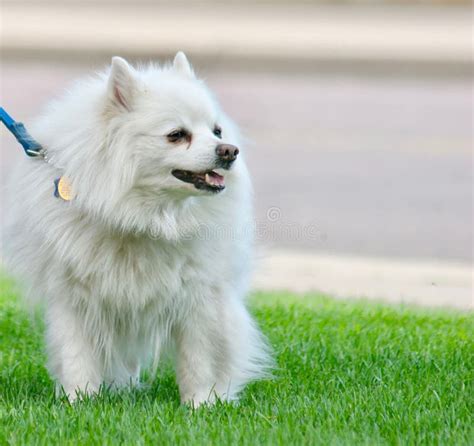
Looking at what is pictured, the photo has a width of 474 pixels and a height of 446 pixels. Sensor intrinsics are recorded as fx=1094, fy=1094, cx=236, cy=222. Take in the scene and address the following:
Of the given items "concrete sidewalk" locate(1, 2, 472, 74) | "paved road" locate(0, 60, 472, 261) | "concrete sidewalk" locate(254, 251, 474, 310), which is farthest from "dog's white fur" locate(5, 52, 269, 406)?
"concrete sidewalk" locate(1, 2, 472, 74)

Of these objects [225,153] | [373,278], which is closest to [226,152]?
[225,153]

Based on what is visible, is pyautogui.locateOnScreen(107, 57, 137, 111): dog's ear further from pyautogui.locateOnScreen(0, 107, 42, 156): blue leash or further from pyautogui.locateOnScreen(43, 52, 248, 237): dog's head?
pyautogui.locateOnScreen(0, 107, 42, 156): blue leash

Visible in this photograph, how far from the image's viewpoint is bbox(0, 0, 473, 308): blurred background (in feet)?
32.1

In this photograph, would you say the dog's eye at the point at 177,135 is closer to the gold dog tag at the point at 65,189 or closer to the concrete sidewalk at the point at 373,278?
the gold dog tag at the point at 65,189

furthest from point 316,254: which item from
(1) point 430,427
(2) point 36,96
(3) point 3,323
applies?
(2) point 36,96

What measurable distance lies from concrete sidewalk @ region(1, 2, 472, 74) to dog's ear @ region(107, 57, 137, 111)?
48.4 ft

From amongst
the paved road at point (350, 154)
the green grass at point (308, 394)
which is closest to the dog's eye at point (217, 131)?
the green grass at point (308, 394)

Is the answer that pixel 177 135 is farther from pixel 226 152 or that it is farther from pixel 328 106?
pixel 328 106

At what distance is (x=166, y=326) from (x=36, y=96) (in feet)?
40.4

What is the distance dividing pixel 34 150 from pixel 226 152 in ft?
3.45

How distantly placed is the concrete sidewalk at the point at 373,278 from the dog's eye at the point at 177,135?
3276mm

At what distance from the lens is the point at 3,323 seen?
7.27m

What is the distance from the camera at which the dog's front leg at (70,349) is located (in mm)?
5453

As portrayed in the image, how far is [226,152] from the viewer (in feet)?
16.8
